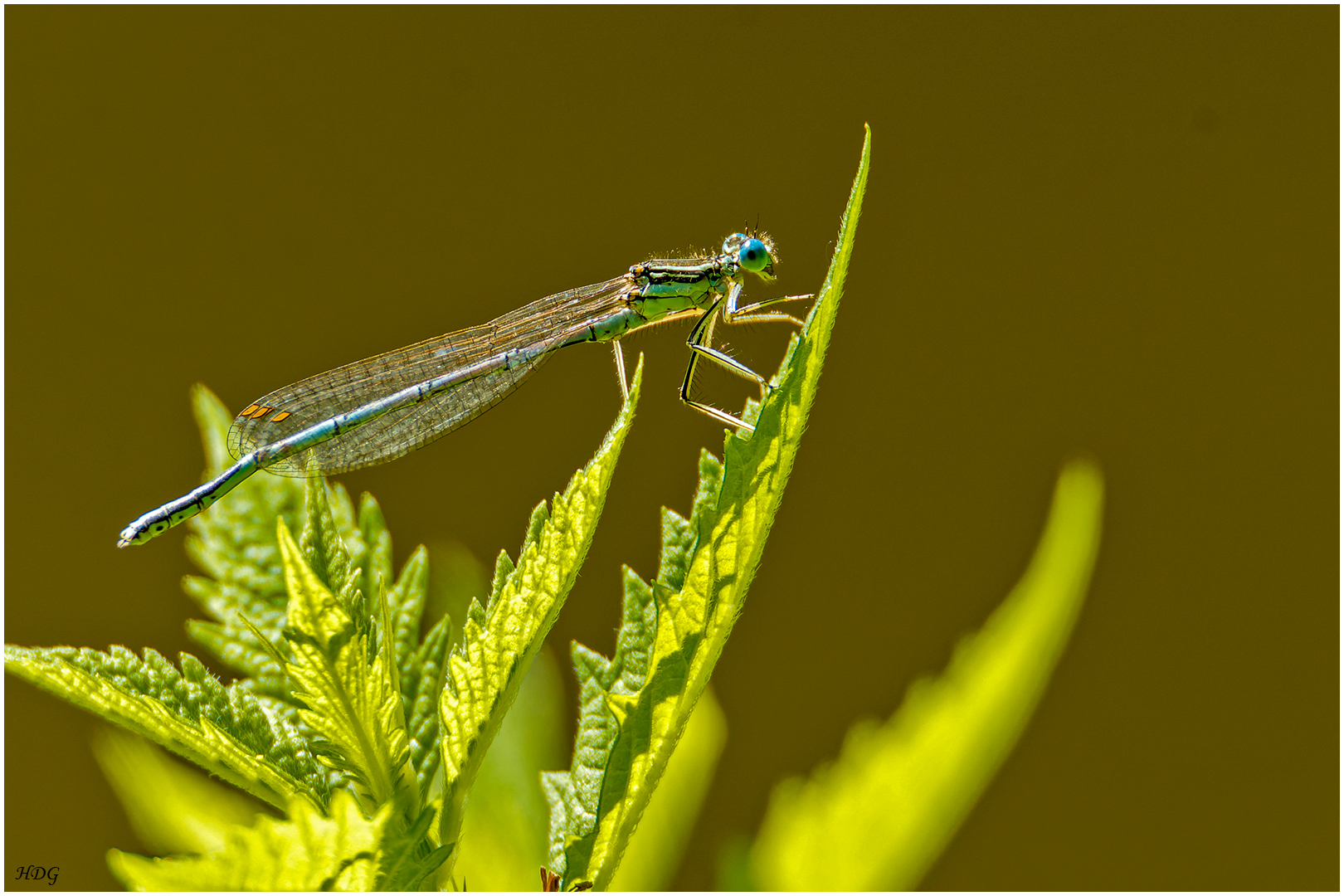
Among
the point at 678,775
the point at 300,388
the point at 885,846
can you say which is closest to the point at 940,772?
the point at 885,846

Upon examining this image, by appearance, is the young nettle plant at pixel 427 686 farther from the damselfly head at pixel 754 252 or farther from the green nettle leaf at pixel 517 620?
the damselfly head at pixel 754 252

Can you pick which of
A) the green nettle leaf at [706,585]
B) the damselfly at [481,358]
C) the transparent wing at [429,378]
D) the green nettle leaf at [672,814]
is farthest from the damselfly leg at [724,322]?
the green nettle leaf at [706,585]

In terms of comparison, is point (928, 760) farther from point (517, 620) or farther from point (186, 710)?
point (186, 710)

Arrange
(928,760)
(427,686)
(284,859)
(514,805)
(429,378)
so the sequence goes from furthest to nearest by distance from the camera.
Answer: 1. (429,378)
2. (514,805)
3. (928,760)
4. (427,686)
5. (284,859)

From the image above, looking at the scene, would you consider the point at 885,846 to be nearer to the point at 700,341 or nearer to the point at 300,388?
the point at 700,341

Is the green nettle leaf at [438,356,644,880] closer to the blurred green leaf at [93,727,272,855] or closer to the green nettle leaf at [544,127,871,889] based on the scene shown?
the green nettle leaf at [544,127,871,889]

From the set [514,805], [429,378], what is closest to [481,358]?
[429,378]

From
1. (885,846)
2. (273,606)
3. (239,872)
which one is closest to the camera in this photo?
(239,872)
